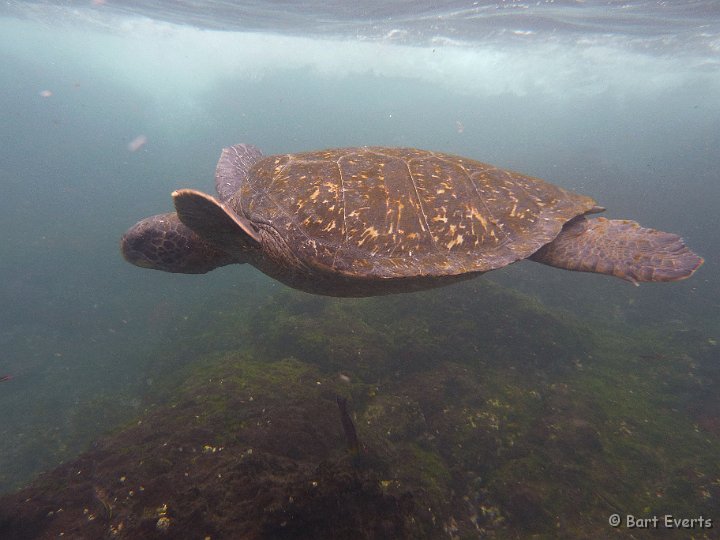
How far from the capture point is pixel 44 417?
12.3 meters

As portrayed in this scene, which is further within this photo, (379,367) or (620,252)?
(379,367)

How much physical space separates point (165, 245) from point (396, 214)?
3.05m

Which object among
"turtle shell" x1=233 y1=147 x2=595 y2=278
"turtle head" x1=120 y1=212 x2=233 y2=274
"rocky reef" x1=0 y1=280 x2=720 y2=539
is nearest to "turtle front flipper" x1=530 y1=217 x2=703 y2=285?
"turtle shell" x1=233 y1=147 x2=595 y2=278

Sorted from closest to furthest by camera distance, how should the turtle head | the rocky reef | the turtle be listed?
the rocky reef < the turtle < the turtle head

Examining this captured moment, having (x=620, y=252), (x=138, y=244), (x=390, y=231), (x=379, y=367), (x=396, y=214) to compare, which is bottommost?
(x=379, y=367)

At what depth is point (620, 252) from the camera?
421 centimetres

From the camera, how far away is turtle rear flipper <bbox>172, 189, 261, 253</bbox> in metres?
2.94

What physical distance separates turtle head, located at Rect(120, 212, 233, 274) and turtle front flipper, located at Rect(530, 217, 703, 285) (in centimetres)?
455

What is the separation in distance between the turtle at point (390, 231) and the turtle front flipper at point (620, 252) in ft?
0.05

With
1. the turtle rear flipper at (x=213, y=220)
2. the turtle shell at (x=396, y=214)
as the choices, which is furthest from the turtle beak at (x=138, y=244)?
the turtle shell at (x=396, y=214)

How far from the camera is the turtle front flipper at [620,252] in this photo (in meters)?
3.81

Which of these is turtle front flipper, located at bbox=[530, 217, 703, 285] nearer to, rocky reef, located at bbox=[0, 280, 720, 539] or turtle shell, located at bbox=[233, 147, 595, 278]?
turtle shell, located at bbox=[233, 147, 595, 278]

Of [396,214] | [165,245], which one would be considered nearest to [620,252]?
[396,214]

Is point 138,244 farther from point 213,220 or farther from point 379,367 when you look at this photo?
point 379,367
